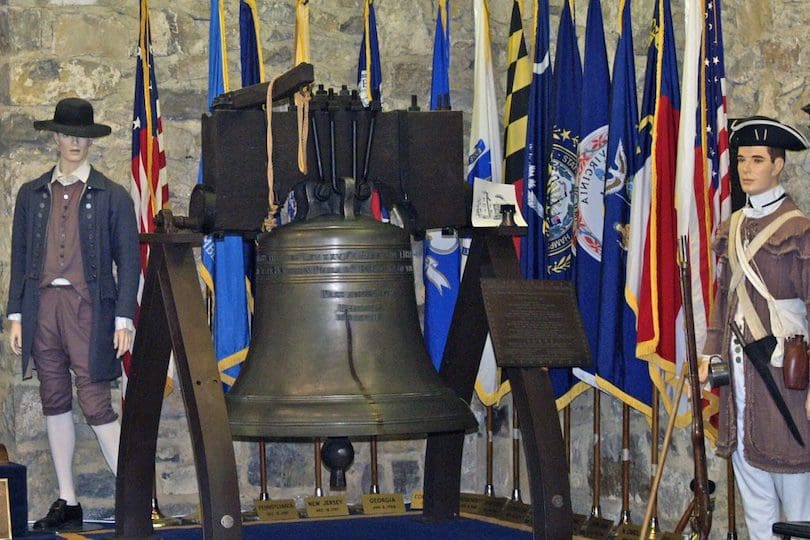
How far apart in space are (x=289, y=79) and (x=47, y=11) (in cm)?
254

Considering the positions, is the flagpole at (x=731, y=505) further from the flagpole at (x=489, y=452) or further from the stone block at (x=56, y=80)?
the stone block at (x=56, y=80)

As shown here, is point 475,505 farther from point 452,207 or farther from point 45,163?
point 45,163

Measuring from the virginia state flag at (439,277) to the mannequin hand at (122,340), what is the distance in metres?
1.23

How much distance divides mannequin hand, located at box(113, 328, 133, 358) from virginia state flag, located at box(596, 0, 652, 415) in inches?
72.7

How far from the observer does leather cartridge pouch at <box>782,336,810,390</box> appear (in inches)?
175

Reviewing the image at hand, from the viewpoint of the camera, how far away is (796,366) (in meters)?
4.45

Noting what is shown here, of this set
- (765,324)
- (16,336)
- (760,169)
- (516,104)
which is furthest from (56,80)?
(765,324)

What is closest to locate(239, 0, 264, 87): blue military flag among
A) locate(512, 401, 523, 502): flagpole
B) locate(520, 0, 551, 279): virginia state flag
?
locate(520, 0, 551, 279): virginia state flag

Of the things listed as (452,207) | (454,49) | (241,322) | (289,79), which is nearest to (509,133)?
(454,49)

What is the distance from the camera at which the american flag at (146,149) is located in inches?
238

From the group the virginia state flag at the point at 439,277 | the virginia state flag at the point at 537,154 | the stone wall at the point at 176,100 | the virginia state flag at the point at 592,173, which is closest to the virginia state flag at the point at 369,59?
the stone wall at the point at 176,100

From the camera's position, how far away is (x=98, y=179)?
231 inches

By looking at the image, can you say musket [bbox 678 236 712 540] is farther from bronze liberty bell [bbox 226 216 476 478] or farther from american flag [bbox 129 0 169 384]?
american flag [bbox 129 0 169 384]

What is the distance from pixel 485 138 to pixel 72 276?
1790 millimetres
